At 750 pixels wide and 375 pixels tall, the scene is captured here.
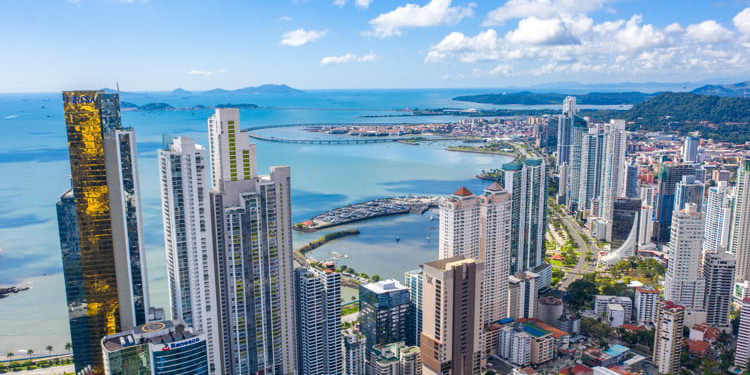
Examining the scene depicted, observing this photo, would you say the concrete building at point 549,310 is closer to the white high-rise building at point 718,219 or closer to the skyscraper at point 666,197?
the white high-rise building at point 718,219

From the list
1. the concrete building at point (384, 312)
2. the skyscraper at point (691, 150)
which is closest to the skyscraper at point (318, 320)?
the concrete building at point (384, 312)

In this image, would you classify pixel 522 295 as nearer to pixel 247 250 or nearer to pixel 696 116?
pixel 247 250

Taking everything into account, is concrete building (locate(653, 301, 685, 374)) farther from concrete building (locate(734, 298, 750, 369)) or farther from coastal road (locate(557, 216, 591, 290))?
coastal road (locate(557, 216, 591, 290))

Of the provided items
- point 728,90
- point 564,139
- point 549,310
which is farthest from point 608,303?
point 728,90

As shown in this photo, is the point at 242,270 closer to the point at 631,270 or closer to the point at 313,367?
the point at 313,367

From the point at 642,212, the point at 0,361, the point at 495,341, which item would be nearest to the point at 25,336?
the point at 0,361

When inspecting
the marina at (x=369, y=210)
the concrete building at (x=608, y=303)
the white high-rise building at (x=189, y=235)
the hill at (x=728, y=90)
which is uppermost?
the hill at (x=728, y=90)
